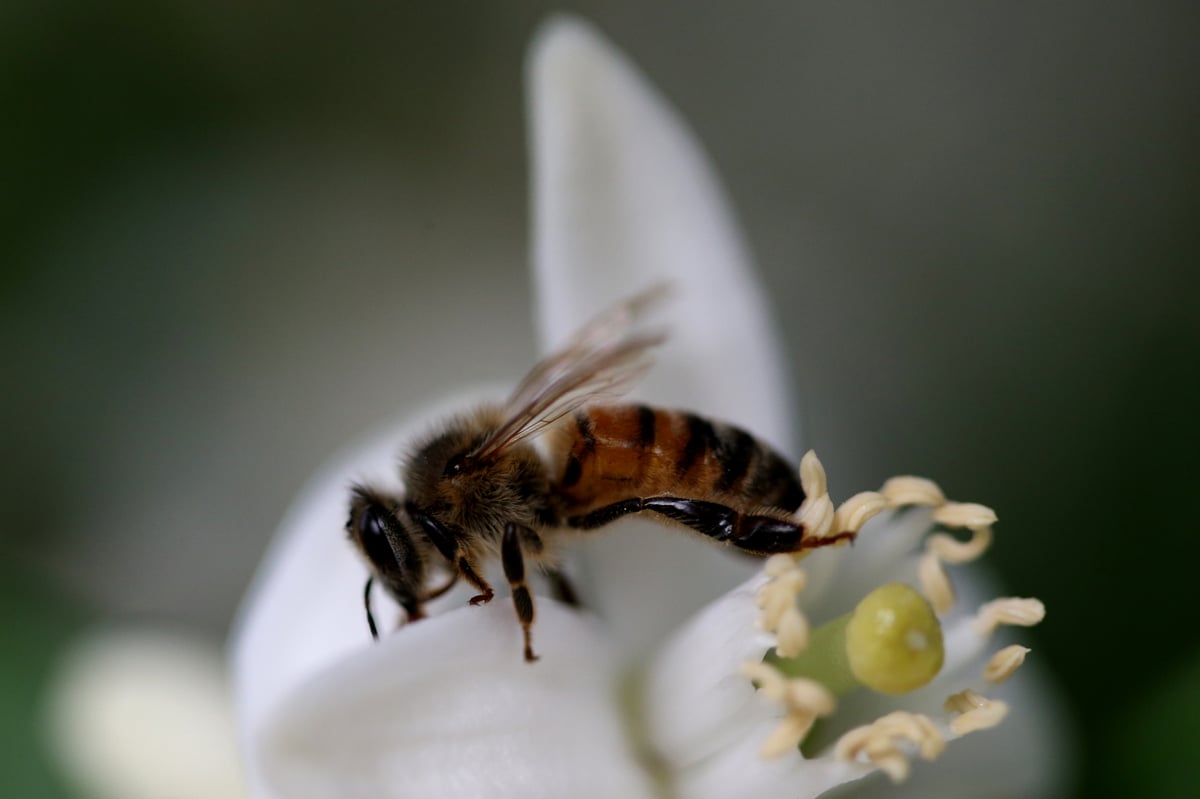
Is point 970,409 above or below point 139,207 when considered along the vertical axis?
below

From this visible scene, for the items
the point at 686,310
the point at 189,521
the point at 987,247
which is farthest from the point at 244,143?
the point at 686,310

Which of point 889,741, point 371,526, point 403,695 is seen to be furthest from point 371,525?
point 889,741

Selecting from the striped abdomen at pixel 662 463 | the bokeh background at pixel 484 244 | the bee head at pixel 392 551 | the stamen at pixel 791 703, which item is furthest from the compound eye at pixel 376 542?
the bokeh background at pixel 484 244

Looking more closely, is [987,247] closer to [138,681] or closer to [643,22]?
[643,22]

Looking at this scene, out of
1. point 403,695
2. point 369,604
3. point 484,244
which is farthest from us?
point 484,244

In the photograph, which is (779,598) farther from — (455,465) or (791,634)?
(455,465)

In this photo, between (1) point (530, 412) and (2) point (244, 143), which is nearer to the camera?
(1) point (530, 412)
